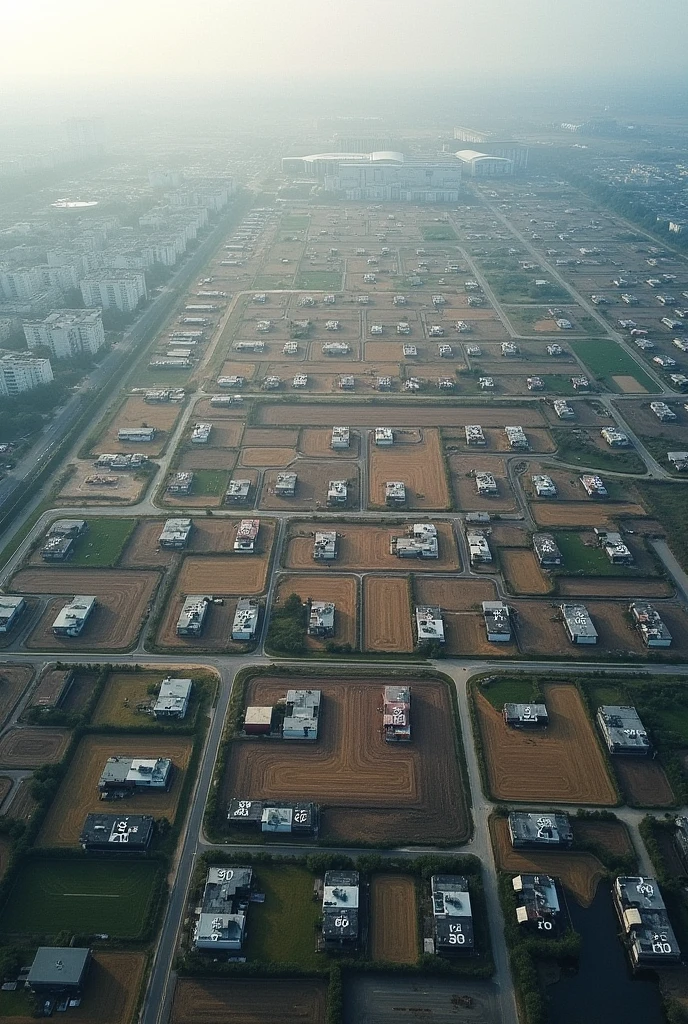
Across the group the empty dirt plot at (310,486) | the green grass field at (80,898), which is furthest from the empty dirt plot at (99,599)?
the green grass field at (80,898)

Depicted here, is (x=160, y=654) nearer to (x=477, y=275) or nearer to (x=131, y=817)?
(x=131, y=817)

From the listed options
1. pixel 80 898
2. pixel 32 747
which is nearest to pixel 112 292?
pixel 32 747

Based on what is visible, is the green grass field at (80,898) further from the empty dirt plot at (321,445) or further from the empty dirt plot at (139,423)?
the empty dirt plot at (139,423)

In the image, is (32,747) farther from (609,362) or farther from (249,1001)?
(609,362)

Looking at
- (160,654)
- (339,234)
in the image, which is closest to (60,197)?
(339,234)

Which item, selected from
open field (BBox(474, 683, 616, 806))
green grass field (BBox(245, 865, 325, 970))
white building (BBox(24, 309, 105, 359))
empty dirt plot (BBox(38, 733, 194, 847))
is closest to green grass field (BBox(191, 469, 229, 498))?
empty dirt plot (BBox(38, 733, 194, 847))

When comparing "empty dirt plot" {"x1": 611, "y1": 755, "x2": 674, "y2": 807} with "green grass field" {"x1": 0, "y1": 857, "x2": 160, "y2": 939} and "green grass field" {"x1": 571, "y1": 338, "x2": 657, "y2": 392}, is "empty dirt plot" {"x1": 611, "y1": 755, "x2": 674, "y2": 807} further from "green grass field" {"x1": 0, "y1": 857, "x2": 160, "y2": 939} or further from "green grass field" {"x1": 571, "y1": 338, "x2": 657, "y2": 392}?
"green grass field" {"x1": 571, "y1": 338, "x2": 657, "y2": 392}
